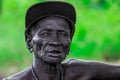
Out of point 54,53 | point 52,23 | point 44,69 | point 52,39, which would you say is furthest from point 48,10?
point 44,69

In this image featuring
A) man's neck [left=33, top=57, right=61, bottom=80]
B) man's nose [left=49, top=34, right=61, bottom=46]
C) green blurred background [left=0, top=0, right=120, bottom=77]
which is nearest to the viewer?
man's nose [left=49, top=34, right=61, bottom=46]

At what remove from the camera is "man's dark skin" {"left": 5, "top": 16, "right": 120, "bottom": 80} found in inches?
231

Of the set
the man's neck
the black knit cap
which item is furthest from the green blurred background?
the black knit cap

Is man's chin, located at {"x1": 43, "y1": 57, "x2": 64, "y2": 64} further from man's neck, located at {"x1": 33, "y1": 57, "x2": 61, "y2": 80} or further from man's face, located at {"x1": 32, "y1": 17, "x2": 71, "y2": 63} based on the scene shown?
man's neck, located at {"x1": 33, "y1": 57, "x2": 61, "y2": 80}

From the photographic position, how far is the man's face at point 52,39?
5848 mm

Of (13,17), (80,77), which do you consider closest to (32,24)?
(80,77)

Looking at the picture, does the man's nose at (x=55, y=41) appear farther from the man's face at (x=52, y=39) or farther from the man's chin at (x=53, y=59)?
the man's chin at (x=53, y=59)

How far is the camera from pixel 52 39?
5848 millimetres

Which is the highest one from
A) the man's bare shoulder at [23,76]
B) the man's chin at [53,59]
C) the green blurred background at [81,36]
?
the man's chin at [53,59]

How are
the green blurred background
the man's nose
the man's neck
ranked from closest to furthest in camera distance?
the man's nose, the man's neck, the green blurred background

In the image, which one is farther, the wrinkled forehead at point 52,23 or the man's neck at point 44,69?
the man's neck at point 44,69

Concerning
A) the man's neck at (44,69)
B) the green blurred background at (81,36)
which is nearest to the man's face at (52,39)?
the man's neck at (44,69)

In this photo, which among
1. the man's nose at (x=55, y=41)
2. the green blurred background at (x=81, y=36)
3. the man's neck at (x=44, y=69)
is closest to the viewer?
the man's nose at (x=55, y=41)

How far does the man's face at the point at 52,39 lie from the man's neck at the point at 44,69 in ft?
0.44
